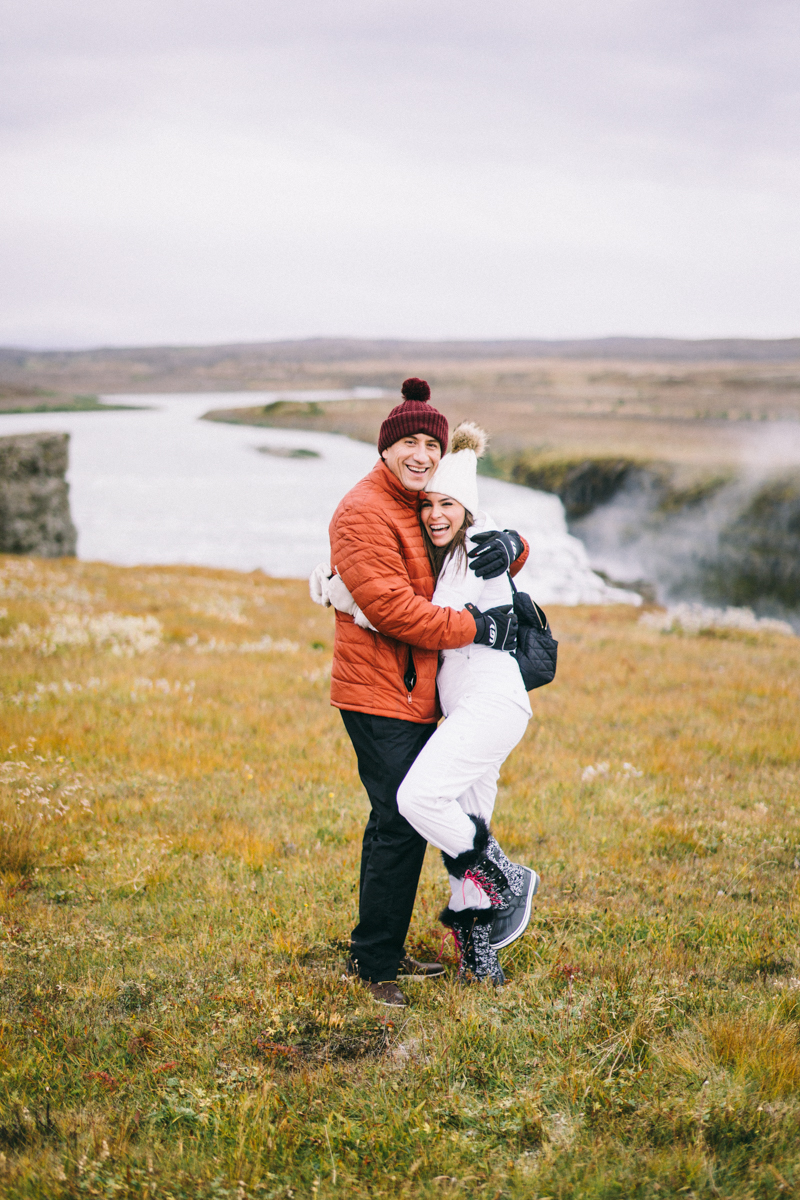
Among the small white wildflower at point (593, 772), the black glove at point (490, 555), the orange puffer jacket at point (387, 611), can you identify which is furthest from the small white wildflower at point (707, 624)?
the orange puffer jacket at point (387, 611)

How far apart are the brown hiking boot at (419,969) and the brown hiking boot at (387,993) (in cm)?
21

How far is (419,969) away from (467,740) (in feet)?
5.40

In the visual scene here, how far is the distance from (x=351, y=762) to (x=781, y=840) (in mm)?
4265

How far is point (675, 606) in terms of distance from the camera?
40344 millimetres

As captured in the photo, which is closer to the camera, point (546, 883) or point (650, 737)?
point (546, 883)

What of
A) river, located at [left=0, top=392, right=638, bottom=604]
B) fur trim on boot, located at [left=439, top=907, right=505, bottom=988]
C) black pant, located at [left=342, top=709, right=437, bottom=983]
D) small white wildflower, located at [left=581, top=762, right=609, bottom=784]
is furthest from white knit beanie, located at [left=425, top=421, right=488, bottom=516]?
river, located at [left=0, top=392, right=638, bottom=604]

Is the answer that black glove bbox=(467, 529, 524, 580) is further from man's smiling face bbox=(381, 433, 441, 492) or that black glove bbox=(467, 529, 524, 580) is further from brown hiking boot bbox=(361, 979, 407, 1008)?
brown hiking boot bbox=(361, 979, 407, 1008)

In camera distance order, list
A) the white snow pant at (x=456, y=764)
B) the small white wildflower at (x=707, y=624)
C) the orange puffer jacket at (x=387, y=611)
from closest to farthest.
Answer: the orange puffer jacket at (x=387, y=611) → the white snow pant at (x=456, y=764) → the small white wildflower at (x=707, y=624)

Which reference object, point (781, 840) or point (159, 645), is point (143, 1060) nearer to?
point (781, 840)

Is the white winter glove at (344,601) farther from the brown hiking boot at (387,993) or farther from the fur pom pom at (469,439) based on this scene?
the brown hiking boot at (387,993)

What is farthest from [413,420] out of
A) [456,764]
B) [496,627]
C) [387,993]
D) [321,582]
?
[387,993]

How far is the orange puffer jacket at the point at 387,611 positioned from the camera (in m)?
4.00

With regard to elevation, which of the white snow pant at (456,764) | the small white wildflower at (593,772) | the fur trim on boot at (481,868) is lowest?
the small white wildflower at (593,772)

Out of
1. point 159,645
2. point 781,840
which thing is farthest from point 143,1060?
point 159,645
